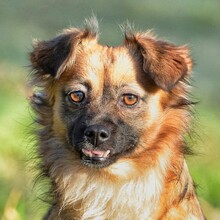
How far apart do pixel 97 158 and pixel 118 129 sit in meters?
0.28

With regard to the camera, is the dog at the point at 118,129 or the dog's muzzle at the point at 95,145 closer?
the dog's muzzle at the point at 95,145

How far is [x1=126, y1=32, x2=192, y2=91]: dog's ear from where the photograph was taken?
31.2 feet

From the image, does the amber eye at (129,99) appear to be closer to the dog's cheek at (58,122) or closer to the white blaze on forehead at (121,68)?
the white blaze on forehead at (121,68)

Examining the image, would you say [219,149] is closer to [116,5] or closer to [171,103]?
[171,103]

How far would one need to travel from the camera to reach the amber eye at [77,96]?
9.69m

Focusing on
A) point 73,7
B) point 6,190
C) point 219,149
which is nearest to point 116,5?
point 73,7

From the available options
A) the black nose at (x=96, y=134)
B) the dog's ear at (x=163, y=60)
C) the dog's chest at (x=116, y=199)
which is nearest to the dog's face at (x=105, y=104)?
the black nose at (x=96, y=134)

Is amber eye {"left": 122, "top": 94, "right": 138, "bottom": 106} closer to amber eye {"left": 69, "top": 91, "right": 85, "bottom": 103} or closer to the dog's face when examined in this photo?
the dog's face

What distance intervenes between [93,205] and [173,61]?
133 cm

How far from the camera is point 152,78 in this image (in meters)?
9.54

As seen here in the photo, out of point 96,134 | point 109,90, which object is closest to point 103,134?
point 96,134

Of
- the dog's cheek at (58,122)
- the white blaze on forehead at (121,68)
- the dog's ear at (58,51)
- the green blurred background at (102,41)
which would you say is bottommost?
the green blurred background at (102,41)

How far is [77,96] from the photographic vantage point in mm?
9703

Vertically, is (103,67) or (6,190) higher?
(103,67)
